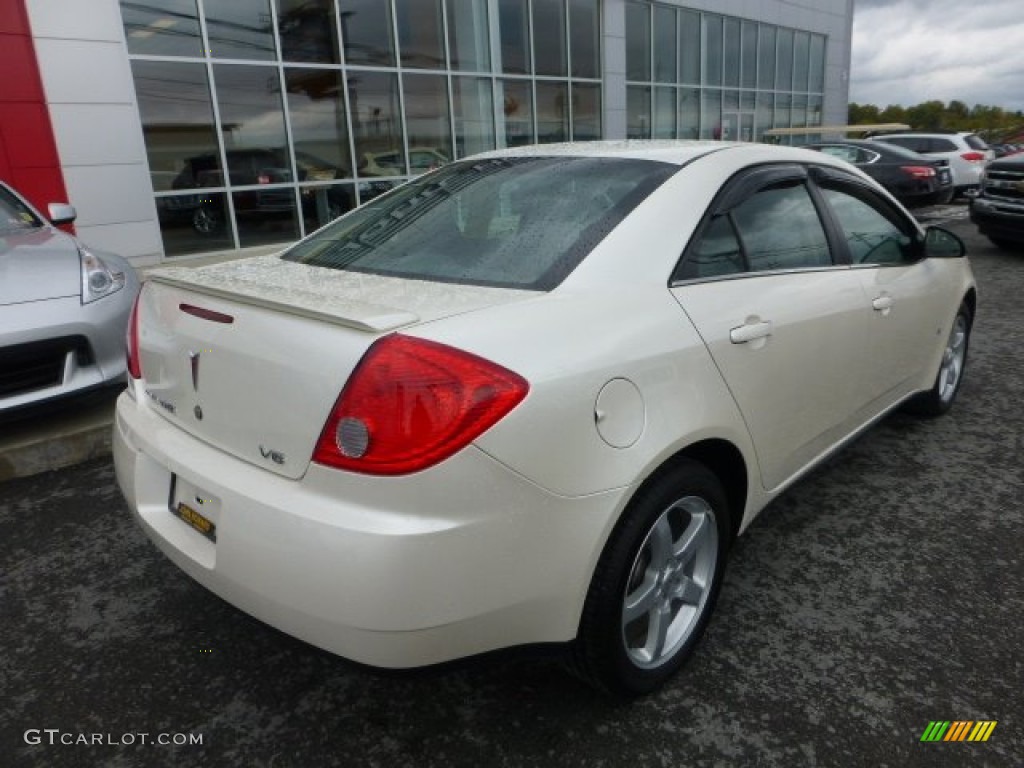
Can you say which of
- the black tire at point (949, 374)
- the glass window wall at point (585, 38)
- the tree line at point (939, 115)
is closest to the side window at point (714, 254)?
the black tire at point (949, 374)

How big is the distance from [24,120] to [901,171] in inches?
518

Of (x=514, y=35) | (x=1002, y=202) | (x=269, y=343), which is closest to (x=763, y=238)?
(x=269, y=343)

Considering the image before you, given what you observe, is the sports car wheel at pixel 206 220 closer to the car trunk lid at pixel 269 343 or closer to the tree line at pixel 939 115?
the car trunk lid at pixel 269 343

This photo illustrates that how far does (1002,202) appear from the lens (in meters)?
9.58

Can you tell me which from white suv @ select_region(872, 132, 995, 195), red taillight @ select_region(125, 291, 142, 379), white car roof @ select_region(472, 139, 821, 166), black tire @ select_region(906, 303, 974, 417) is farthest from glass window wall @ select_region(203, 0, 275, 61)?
white suv @ select_region(872, 132, 995, 195)

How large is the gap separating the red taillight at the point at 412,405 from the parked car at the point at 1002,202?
33.7ft

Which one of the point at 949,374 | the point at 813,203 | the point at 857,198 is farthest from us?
the point at 949,374

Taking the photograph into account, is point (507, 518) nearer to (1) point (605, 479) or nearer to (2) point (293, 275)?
(1) point (605, 479)

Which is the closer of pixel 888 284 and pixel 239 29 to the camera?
pixel 888 284

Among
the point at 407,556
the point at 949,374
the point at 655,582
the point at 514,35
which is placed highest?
the point at 514,35

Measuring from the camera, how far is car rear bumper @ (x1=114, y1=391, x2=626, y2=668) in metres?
1.52

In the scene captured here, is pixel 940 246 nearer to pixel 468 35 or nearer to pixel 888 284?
pixel 888 284

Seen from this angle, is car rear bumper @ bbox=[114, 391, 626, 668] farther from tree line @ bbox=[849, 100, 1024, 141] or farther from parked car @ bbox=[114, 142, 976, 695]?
tree line @ bbox=[849, 100, 1024, 141]

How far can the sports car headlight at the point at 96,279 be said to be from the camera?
3.77 meters
